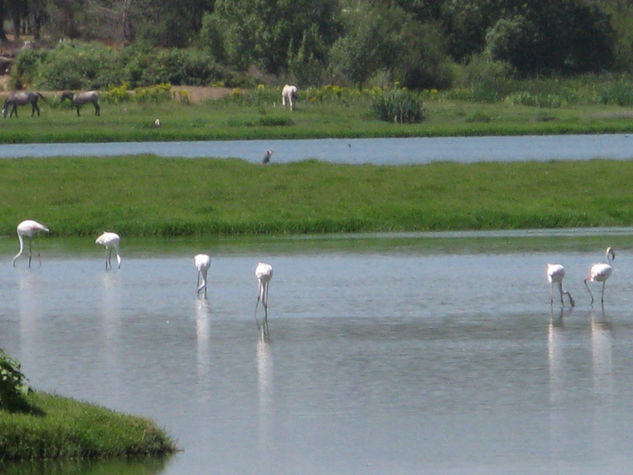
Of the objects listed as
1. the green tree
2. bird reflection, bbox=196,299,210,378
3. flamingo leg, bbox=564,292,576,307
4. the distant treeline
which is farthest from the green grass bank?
the green tree

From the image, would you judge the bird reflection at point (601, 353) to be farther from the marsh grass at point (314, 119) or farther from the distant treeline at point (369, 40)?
the distant treeline at point (369, 40)

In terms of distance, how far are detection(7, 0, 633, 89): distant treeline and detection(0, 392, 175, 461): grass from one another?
58.5 meters

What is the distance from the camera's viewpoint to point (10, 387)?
11.1 metres

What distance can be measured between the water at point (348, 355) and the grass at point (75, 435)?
0.58ft

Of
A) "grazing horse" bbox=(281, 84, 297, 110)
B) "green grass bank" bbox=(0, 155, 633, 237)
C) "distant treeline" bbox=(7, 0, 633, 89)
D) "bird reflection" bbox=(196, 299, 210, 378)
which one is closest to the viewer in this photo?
"bird reflection" bbox=(196, 299, 210, 378)

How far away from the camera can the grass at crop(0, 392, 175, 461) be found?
10953 mm

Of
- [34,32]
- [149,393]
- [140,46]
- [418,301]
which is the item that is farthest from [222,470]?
[34,32]

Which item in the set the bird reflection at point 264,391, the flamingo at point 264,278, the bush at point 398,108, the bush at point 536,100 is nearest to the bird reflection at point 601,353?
the bird reflection at point 264,391

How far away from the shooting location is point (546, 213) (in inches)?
1162

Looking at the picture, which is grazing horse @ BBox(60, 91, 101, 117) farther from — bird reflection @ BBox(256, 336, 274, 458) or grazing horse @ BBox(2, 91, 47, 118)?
bird reflection @ BBox(256, 336, 274, 458)

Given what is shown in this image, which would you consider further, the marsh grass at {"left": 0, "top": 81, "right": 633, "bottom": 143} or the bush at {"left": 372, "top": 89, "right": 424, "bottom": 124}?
→ the bush at {"left": 372, "top": 89, "right": 424, "bottom": 124}

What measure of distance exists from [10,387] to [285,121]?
153 feet

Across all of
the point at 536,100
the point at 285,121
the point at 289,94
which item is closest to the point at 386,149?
the point at 285,121

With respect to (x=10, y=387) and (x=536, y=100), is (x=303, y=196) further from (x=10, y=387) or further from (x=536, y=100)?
(x=536, y=100)
